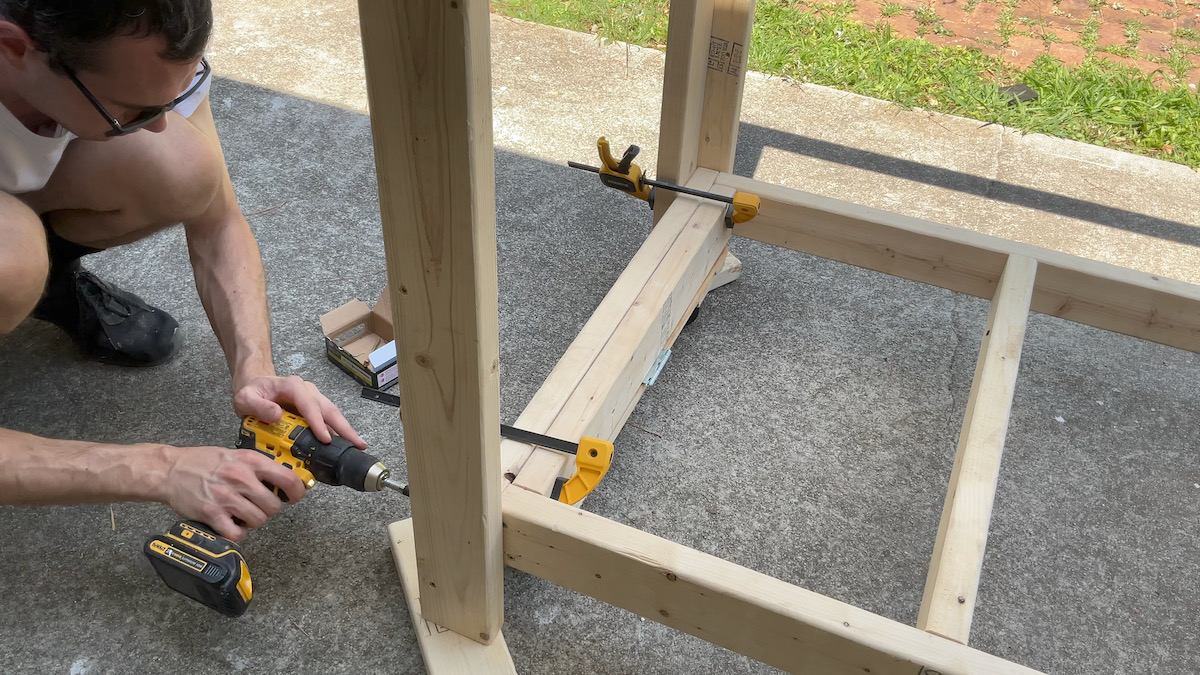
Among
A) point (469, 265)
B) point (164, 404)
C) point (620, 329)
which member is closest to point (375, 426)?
point (164, 404)

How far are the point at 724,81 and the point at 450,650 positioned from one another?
1.39 meters

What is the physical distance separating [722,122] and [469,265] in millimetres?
1333

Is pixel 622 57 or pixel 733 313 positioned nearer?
pixel 733 313

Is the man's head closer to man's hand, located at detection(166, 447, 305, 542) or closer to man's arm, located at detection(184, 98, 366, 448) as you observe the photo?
man's arm, located at detection(184, 98, 366, 448)

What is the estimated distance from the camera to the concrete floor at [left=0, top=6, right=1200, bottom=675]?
154 centimetres

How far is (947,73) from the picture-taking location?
3213mm

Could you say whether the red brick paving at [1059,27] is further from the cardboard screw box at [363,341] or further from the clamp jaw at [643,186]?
the cardboard screw box at [363,341]

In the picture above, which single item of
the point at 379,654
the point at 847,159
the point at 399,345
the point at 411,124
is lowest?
the point at 379,654

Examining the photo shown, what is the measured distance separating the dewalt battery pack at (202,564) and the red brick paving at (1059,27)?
3247 mm

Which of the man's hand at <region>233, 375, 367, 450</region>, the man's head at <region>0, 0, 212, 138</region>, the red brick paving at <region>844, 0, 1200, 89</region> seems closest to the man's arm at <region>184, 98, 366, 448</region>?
the man's hand at <region>233, 375, 367, 450</region>

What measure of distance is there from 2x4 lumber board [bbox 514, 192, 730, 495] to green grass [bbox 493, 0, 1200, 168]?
1.43m

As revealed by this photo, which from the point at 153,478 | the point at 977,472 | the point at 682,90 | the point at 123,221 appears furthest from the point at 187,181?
the point at 977,472

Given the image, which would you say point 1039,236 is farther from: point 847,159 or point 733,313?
point 733,313

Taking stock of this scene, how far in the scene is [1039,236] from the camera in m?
2.50
